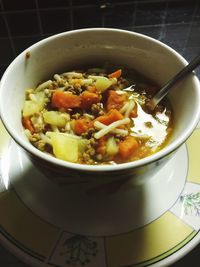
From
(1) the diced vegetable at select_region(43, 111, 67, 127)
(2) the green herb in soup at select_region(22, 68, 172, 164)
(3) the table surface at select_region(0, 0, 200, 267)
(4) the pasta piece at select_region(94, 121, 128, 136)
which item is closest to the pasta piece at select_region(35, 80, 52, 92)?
(2) the green herb in soup at select_region(22, 68, 172, 164)

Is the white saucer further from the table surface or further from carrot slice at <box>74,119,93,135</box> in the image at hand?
the table surface

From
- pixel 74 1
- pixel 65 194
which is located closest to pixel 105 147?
pixel 65 194

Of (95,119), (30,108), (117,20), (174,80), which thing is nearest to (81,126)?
(95,119)

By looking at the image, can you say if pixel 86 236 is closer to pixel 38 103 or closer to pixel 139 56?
pixel 38 103

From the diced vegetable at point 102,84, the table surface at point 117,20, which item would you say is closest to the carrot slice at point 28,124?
the diced vegetable at point 102,84

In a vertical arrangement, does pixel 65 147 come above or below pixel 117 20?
above

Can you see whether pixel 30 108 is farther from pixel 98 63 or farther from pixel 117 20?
pixel 117 20

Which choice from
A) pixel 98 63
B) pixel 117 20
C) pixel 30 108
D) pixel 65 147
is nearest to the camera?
pixel 65 147
